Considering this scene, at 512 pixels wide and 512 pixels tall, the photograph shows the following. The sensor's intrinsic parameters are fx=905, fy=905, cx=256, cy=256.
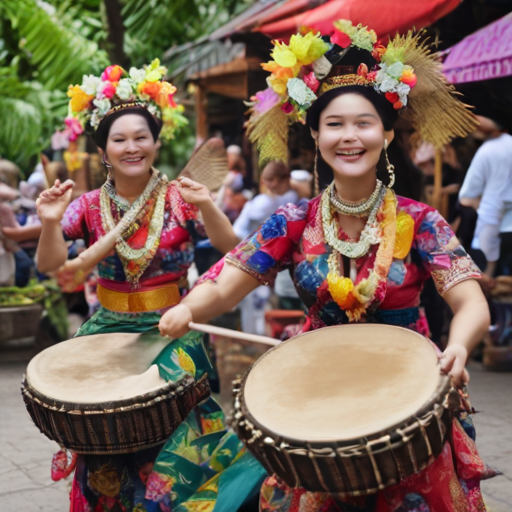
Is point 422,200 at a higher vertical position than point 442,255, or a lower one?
lower

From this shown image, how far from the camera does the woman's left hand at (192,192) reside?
3.55 metres

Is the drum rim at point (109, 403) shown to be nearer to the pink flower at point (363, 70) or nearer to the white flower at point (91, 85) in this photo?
the pink flower at point (363, 70)

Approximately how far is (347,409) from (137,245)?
1705mm

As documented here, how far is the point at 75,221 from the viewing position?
13.2 feet

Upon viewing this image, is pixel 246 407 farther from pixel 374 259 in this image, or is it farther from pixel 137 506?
pixel 137 506

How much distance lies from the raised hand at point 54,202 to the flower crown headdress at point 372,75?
984 mm

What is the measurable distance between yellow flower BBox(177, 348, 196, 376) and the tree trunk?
424 cm

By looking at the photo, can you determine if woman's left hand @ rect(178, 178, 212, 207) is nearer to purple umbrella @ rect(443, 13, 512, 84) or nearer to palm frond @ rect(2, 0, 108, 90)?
purple umbrella @ rect(443, 13, 512, 84)

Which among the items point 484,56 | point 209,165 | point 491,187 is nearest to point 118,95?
point 209,165

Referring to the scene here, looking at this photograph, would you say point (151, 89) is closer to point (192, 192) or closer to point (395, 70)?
point (192, 192)

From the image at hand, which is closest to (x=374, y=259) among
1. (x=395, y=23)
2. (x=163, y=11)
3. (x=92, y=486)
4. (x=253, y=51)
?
(x=92, y=486)

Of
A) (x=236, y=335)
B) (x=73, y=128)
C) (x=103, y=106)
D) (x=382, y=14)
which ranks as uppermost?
(x=382, y=14)

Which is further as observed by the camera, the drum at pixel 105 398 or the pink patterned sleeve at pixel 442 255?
the drum at pixel 105 398

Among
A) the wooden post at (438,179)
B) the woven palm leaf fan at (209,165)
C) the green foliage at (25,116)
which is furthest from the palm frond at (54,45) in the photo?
the woven palm leaf fan at (209,165)
